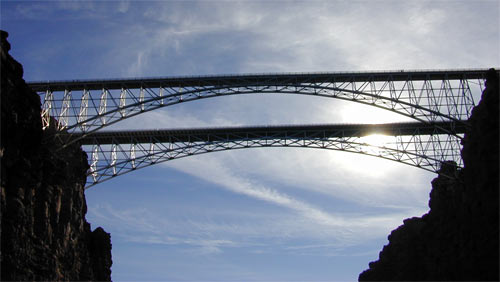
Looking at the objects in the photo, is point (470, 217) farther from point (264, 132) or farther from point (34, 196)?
point (34, 196)

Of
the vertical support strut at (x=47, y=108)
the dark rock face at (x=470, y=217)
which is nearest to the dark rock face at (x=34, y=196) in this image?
the vertical support strut at (x=47, y=108)

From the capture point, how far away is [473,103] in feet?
159

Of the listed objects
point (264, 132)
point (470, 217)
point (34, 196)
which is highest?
point (264, 132)

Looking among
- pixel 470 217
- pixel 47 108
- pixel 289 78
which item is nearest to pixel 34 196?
pixel 47 108

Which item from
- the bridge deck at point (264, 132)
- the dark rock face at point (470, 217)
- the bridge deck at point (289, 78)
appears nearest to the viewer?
the dark rock face at point (470, 217)

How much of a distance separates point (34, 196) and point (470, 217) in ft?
106

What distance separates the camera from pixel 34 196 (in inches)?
1737

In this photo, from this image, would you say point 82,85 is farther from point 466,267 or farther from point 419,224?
point 419,224

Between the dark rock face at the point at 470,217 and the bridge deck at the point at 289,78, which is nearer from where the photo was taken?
the dark rock face at the point at 470,217

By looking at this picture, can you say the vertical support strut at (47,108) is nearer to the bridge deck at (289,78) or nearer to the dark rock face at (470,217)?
the bridge deck at (289,78)

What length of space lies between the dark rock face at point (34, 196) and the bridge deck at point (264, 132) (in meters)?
4.47

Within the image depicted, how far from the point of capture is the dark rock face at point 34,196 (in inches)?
1523

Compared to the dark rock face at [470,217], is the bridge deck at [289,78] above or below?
above

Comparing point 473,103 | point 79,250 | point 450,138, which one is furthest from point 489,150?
point 79,250
